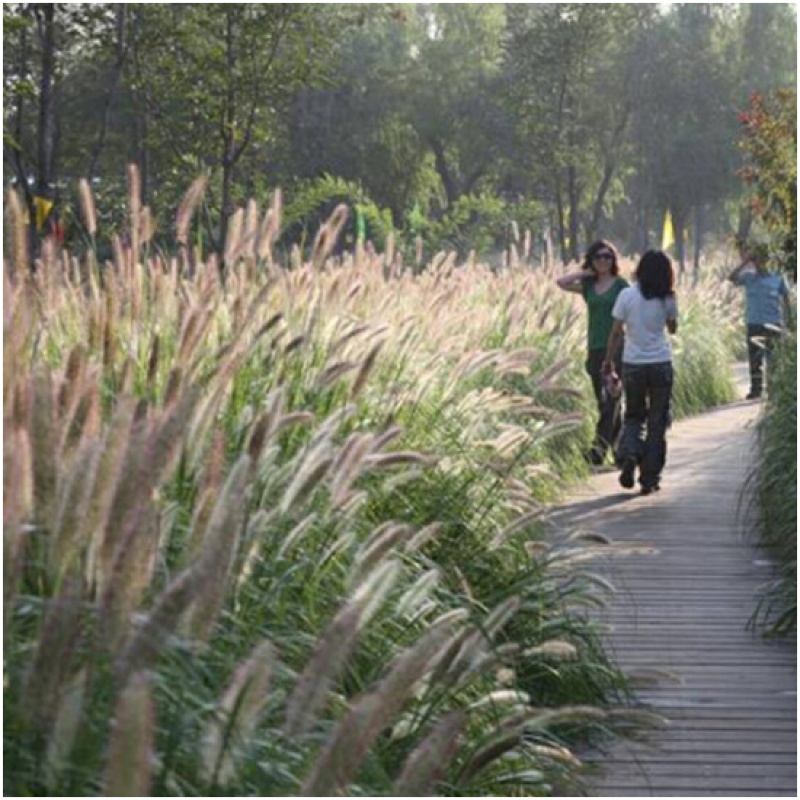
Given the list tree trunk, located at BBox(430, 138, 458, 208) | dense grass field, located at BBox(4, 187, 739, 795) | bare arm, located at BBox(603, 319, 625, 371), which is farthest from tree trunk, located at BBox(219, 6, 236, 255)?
→ tree trunk, located at BBox(430, 138, 458, 208)

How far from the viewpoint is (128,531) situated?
244 cm

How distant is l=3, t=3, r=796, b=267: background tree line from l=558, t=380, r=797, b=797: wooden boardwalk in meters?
14.2

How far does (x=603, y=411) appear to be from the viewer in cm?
1265

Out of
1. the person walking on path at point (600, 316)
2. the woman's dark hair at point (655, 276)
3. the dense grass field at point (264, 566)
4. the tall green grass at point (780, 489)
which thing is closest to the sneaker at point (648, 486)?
the person walking on path at point (600, 316)

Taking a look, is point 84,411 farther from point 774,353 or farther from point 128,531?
point 774,353

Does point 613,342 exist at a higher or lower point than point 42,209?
lower

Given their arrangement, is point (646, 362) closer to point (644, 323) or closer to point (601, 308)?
point (644, 323)

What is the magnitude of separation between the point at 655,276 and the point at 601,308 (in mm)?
1239

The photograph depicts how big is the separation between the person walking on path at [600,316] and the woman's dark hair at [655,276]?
1.05m

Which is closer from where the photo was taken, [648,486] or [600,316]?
[648,486]

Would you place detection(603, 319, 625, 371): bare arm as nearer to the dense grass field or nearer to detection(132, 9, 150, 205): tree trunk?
the dense grass field

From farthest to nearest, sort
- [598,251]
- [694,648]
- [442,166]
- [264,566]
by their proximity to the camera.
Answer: [442,166], [598,251], [694,648], [264,566]

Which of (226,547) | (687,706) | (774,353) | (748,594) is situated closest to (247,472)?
(226,547)

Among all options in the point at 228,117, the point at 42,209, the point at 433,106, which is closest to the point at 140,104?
the point at 228,117
